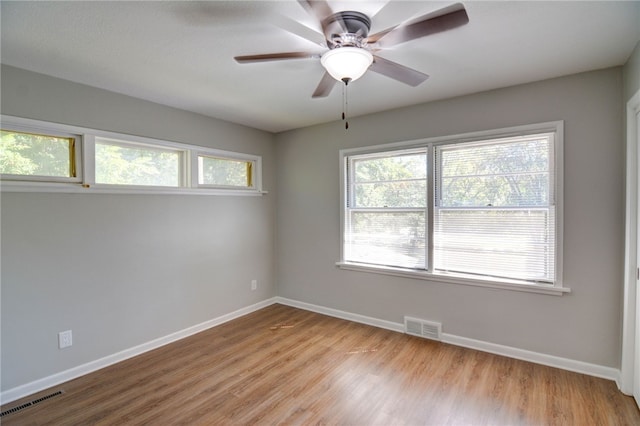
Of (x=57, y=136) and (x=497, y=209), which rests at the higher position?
(x=57, y=136)

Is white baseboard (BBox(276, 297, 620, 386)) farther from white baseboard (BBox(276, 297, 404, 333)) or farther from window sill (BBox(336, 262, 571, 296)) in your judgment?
window sill (BBox(336, 262, 571, 296))

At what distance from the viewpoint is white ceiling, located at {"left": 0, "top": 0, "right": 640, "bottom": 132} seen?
1.71m

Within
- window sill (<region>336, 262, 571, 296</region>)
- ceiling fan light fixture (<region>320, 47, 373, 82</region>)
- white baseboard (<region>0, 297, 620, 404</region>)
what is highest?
ceiling fan light fixture (<region>320, 47, 373, 82</region>)

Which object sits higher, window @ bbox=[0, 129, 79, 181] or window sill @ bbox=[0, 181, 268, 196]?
window @ bbox=[0, 129, 79, 181]

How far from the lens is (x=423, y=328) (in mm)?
3318

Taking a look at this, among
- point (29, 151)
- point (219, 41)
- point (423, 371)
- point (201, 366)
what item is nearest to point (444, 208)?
point (423, 371)

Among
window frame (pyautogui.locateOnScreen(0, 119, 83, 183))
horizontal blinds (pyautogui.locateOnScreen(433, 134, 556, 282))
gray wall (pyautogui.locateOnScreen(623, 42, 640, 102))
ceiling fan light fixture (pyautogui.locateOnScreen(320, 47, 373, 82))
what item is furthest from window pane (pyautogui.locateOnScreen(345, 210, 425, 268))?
window frame (pyautogui.locateOnScreen(0, 119, 83, 183))

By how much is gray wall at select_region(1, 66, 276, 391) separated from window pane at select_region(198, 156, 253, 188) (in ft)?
0.66

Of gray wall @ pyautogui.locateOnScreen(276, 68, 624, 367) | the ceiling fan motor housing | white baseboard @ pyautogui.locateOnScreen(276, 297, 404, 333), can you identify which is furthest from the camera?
white baseboard @ pyautogui.locateOnScreen(276, 297, 404, 333)

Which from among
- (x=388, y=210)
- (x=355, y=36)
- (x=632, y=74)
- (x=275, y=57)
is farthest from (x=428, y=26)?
(x=388, y=210)

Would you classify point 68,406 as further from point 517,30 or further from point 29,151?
point 517,30

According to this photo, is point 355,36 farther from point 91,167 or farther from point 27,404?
point 27,404

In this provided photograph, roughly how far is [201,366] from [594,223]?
3564 millimetres

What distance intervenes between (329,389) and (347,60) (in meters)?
2.33
